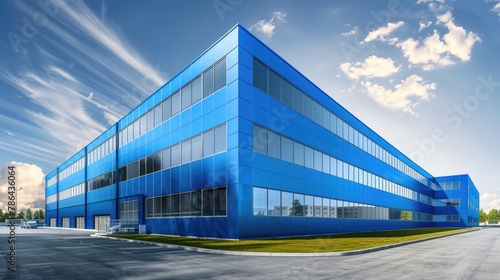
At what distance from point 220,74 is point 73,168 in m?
50.7

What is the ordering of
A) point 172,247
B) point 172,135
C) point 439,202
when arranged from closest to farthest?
point 172,247 < point 172,135 < point 439,202

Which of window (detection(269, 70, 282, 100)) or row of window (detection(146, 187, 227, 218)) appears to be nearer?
row of window (detection(146, 187, 227, 218))

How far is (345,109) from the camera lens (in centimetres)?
4241

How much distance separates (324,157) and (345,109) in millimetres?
9231

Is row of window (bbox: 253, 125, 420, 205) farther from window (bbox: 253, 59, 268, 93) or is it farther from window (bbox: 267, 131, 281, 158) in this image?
window (bbox: 253, 59, 268, 93)

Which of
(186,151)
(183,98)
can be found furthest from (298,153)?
(183,98)

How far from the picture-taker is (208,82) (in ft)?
92.3

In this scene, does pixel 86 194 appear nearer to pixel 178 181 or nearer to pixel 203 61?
pixel 178 181

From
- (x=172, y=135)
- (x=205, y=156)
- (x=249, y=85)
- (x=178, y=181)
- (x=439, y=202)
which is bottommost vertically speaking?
(x=439, y=202)

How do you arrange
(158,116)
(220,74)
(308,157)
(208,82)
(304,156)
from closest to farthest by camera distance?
(220,74), (208,82), (304,156), (308,157), (158,116)

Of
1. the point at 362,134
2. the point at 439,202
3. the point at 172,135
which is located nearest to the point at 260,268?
the point at 172,135

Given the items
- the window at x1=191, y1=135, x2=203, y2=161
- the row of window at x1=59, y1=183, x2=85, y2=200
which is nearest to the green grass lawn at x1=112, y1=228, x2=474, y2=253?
the window at x1=191, y1=135, x2=203, y2=161

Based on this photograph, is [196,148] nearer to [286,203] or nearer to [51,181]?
[286,203]

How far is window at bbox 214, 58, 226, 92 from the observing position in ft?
86.5
